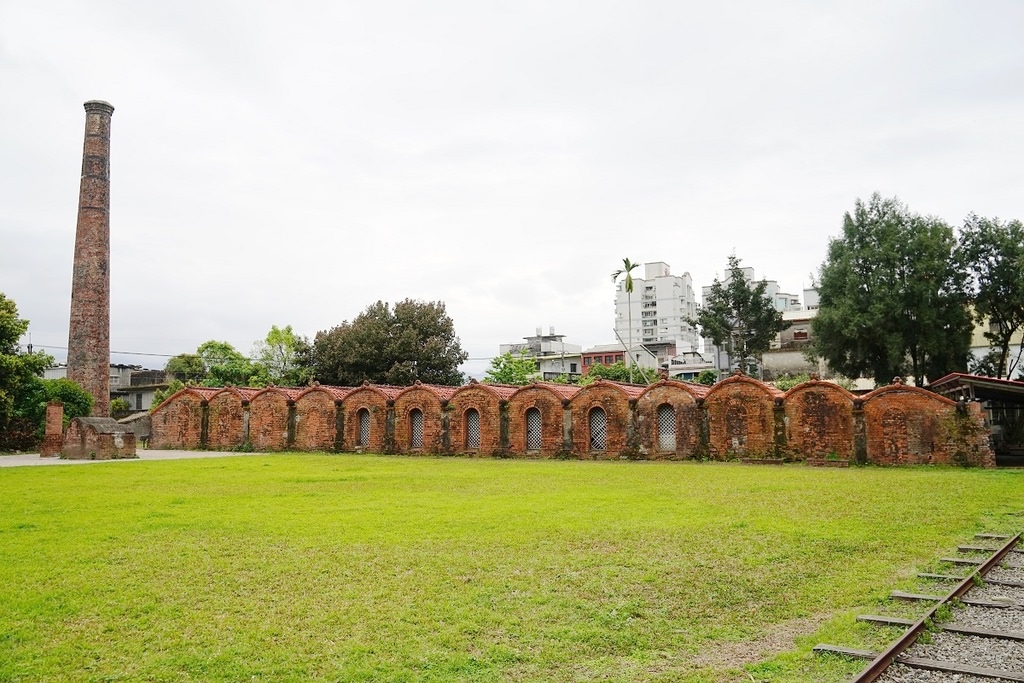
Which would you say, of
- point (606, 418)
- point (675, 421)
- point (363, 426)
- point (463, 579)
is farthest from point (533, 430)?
point (463, 579)

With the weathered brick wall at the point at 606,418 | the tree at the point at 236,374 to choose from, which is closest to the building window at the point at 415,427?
the weathered brick wall at the point at 606,418

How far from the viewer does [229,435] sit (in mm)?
38375

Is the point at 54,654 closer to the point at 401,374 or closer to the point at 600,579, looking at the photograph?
the point at 600,579

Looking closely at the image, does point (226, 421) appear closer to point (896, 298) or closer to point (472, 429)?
point (472, 429)

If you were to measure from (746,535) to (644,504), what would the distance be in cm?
364

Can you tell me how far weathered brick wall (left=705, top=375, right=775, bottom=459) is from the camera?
88.3ft

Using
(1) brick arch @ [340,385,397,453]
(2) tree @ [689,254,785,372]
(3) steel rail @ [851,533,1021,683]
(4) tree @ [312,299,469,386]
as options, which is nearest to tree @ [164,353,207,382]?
(4) tree @ [312,299,469,386]

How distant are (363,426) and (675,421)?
14.8 meters

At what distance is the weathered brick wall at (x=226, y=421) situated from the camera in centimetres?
3809

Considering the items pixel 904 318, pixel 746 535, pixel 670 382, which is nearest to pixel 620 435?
pixel 670 382

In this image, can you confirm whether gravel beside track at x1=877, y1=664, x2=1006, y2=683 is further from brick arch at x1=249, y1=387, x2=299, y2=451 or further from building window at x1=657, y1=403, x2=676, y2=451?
brick arch at x1=249, y1=387, x2=299, y2=451

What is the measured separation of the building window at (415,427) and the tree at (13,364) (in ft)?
53.5

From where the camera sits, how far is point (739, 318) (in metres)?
51.6

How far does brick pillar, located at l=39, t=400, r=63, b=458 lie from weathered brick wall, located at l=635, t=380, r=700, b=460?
76.5 feet
